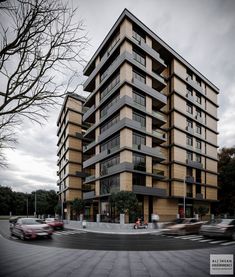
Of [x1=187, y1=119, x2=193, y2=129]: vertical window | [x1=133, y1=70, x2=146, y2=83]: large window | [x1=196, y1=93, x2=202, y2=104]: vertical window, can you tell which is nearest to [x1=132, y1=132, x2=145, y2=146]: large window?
[x1=133, y1=70, x2=146, y2=83]: large window

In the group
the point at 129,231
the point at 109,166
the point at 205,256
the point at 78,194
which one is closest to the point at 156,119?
the point at 109,166

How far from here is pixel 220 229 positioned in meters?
19.2

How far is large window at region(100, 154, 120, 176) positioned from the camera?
41.8m

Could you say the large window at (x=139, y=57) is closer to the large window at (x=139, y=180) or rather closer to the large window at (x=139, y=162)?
the large window at (x=139, y=162)

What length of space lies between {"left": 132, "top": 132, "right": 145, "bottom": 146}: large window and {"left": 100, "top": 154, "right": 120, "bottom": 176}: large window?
3.24m

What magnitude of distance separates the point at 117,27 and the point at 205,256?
3766 centimetres

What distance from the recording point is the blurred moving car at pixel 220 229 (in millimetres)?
19047

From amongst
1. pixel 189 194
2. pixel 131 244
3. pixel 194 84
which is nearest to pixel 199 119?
pixel 194 84

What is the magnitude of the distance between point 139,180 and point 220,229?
21.5m

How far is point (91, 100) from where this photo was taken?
54.7m

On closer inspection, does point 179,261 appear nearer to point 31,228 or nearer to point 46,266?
point 46,266

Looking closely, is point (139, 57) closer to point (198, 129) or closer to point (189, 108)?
point (189, 108)
